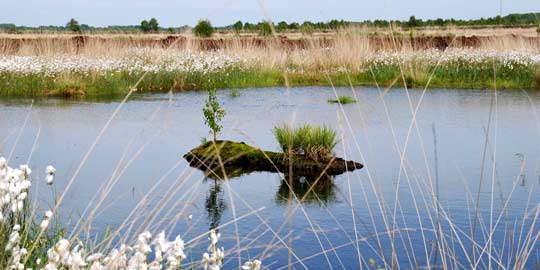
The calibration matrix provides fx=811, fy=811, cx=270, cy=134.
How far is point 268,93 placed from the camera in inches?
657

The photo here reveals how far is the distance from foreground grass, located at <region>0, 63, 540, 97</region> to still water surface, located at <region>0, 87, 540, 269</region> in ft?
4.84

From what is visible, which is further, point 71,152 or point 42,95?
point 42,95

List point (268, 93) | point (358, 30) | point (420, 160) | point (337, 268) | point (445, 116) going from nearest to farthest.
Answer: point (337, 268)
point (420, 160)
point (445, 116)
point (268, 93)
point (358, 30)

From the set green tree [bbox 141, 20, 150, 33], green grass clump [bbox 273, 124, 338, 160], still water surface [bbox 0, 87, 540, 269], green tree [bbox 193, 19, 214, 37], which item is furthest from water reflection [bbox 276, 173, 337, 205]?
green tree [bbox 141, 20, 150, 33]

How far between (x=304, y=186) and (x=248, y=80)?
11431 mm

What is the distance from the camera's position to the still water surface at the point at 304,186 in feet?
15.1

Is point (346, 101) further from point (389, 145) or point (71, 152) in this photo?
point (71, 152)

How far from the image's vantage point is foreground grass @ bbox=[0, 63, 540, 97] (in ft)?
54.9

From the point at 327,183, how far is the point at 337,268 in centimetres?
275

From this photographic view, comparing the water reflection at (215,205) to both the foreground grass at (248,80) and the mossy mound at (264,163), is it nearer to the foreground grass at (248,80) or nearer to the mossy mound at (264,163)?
the mossy mound at (264,163)

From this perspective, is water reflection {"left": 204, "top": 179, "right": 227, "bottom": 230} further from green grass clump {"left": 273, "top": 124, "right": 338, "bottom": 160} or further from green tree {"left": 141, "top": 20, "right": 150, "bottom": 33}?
green tree {"left": 141, "top": 20, "right": 150, "bottom": 33}

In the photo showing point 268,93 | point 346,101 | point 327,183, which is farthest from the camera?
point 268,93

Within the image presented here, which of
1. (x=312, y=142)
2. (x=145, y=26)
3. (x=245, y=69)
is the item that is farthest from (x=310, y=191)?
(x=145, y=26)

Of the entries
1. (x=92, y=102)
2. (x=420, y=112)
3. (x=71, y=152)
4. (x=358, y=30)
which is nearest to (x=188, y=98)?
(x=92, y=102)
